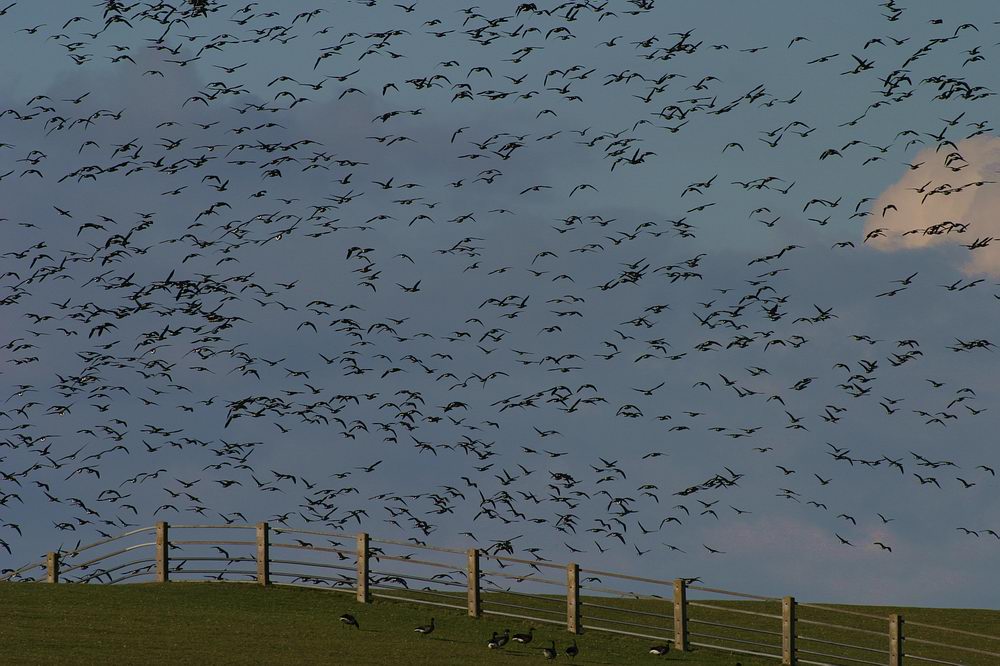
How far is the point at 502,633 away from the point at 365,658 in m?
4.61

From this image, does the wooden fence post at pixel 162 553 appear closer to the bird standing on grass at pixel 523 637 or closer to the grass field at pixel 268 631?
the grass field at pixel 268 631

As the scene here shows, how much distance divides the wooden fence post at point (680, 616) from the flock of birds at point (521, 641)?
0.62m

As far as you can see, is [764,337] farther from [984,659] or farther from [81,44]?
[81,44]

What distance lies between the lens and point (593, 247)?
138 ft

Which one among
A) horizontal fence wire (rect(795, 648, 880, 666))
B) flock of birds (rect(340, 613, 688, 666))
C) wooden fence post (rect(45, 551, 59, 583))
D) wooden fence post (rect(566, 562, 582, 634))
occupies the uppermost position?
wooden fence post (rect(45, 551, 59, 583))

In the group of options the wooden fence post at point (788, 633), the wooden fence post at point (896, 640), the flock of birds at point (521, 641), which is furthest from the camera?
the wooden fence post at point (788, 633)

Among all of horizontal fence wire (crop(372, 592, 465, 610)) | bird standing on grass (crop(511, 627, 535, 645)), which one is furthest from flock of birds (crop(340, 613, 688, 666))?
horizontal fence wire (crop(372, 592, 465, 610))

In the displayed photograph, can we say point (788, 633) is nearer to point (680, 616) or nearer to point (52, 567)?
point (680, 616)

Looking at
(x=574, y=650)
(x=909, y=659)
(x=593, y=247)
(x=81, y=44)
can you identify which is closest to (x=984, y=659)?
(x=909, y=659)

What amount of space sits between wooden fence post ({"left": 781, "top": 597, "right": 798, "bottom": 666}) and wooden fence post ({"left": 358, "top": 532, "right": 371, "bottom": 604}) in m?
9.53

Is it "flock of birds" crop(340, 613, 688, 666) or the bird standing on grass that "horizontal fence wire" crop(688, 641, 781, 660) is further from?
the bird standing on grass

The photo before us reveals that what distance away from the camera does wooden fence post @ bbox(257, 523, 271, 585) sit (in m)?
33.8

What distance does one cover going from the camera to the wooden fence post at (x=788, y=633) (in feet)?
98.1

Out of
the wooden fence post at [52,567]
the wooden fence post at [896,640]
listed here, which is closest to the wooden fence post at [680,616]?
the wooden fence post at [896,640]
